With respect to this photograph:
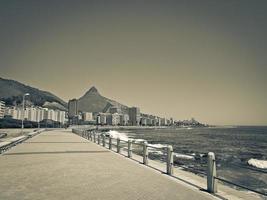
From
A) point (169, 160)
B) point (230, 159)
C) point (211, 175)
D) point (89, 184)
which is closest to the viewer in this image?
point (211, 175)

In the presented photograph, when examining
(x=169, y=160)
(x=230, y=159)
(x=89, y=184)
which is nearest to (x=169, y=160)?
(x=169, y=160)

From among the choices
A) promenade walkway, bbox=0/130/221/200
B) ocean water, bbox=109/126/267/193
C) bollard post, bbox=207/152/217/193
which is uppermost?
bollard post, bbox=207/152/217/193

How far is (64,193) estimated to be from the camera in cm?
809

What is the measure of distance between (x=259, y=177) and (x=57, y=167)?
15310mm

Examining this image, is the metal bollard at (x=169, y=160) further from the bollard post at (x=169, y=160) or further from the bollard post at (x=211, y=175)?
the bollard post at (x=211, y=175)

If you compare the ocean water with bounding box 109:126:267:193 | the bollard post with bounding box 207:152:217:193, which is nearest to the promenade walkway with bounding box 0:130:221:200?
the bollard post with bounding box 207:152:217:193

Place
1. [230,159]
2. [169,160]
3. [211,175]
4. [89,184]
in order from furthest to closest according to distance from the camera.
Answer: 1. [230,159]
2. [169,160]
3. [89,184]
4. [211,175]

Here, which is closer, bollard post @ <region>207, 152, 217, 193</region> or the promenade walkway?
the promenade walkway

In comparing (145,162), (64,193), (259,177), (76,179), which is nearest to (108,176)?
(76,179)

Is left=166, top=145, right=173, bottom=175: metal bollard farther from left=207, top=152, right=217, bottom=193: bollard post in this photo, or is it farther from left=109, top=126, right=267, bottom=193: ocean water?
left=207, top=152, right=217, bottom=193: bollard post

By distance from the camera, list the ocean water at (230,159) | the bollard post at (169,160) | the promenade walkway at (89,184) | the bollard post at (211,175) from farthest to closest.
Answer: the ocean water at (230,159) < the bollard post at (169,160) < the bollard post at (211,175) < the promenade walkway at (89,184)

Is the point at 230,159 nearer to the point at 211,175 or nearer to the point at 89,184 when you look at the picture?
the point at 211,175

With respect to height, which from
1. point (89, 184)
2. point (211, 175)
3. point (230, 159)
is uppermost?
point (211, 175)

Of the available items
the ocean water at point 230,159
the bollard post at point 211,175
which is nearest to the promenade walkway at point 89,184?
the bollard post at point 211,175
